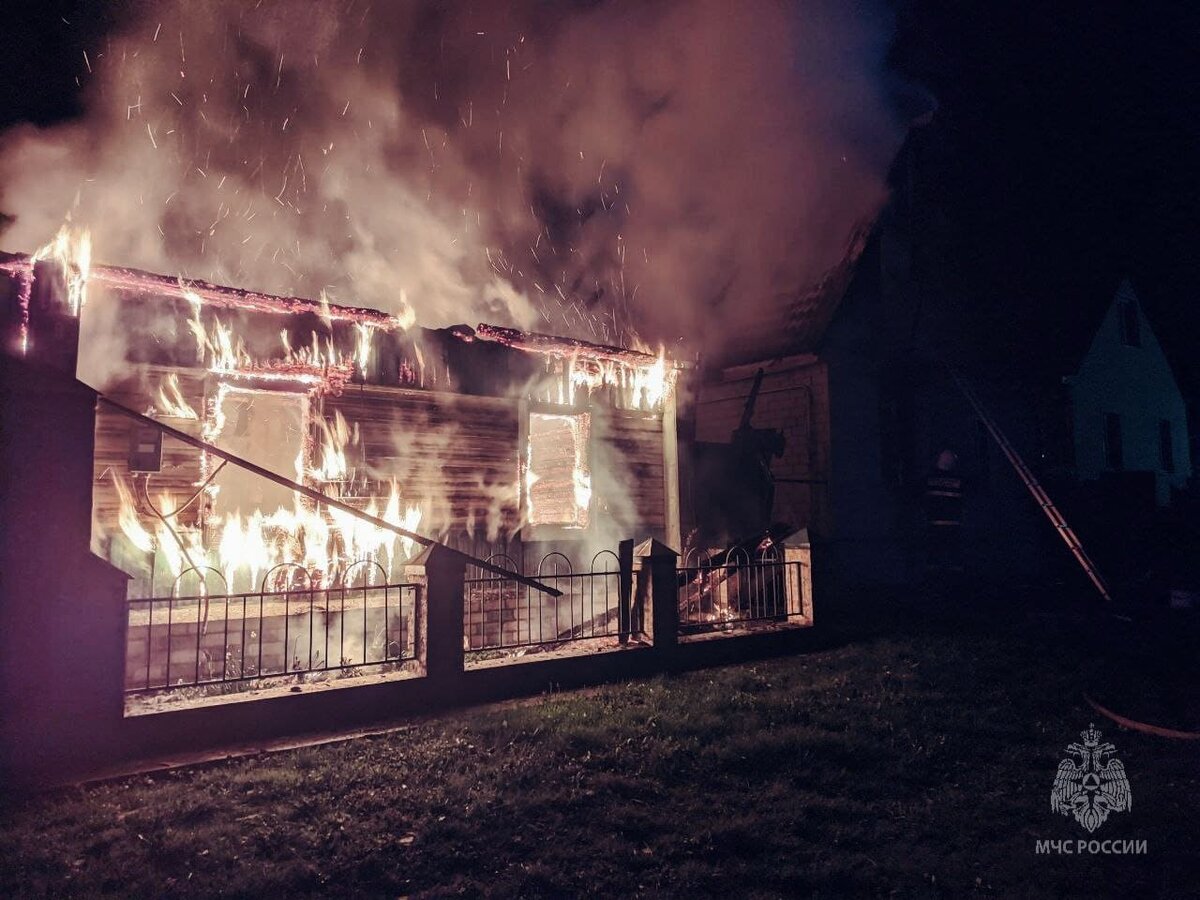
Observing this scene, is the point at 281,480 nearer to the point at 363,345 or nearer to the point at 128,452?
the point at 128,452

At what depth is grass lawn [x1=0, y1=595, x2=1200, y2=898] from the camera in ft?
12.7

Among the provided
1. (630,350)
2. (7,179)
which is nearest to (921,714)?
(630,350)

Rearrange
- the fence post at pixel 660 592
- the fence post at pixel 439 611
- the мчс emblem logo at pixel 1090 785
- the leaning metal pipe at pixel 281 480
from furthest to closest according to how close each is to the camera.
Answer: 1. the fence post at pixel 660 592
2. the fence post at pixel 439 611
3. the leaning metal pipe at pixel 281 480
4. the мчс emblem logo at pixel 1090 785

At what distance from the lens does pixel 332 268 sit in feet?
51.6

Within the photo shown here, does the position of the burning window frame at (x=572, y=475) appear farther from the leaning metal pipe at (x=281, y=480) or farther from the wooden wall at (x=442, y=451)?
the leaning metal pipe at (x=281, y=480)

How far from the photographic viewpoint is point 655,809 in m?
4.72

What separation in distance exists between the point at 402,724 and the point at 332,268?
1229 centimetres

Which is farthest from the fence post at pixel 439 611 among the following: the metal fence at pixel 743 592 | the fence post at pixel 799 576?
the fence post at pixel 799 576

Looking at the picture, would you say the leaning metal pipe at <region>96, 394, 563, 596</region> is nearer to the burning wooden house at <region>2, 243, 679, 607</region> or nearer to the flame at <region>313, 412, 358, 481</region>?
the burning wooden house at <region>2, 243, 679, 607</region>

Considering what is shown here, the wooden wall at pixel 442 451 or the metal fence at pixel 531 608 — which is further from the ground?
the wooden wall at pixel 442 451

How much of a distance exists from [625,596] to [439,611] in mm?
2847

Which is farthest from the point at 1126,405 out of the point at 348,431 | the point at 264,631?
the point at 264,631

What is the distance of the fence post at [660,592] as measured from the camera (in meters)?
8.67

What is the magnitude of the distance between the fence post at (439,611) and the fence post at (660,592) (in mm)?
2584
